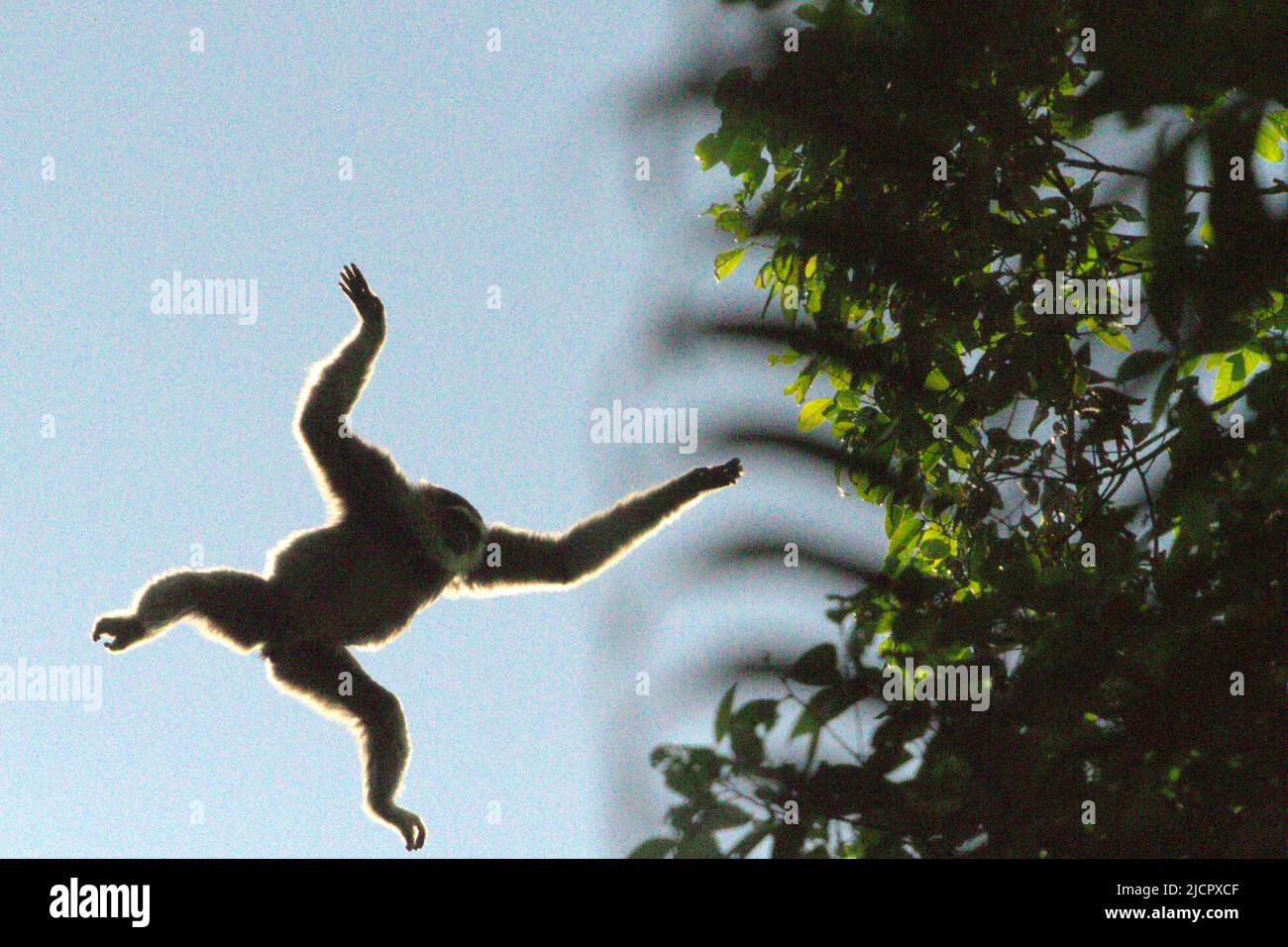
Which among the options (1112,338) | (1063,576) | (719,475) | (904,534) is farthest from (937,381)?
(719,475)

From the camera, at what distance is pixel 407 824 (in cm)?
692

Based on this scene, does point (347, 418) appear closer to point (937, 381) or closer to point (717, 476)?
point (717, 476)

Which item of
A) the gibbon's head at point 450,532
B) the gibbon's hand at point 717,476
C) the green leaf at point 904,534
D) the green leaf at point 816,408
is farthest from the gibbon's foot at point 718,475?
the green leaf at point 904,534

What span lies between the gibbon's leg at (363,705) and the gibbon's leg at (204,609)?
0.26 metres

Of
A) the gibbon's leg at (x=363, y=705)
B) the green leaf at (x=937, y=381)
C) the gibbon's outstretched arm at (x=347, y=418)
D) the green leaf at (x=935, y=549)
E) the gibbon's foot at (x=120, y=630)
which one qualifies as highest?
the gibbon's outstretched arm at (x=347, y=418)

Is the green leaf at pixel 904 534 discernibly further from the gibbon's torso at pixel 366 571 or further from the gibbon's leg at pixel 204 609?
the gibbon's leg at pixel 204 609

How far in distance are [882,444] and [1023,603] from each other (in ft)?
3.50

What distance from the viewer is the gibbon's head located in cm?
721

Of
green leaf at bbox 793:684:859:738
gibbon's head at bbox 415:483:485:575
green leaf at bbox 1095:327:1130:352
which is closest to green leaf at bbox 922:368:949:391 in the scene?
green leaf at bbox 1095:327:1130:352

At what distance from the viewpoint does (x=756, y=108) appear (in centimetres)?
145

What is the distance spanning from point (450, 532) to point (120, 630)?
214 centimetres

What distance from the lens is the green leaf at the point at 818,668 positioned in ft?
4.77

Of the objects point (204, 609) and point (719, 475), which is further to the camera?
point (719, 475)

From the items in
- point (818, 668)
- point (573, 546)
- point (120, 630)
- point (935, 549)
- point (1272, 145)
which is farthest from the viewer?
point (573, 546)
